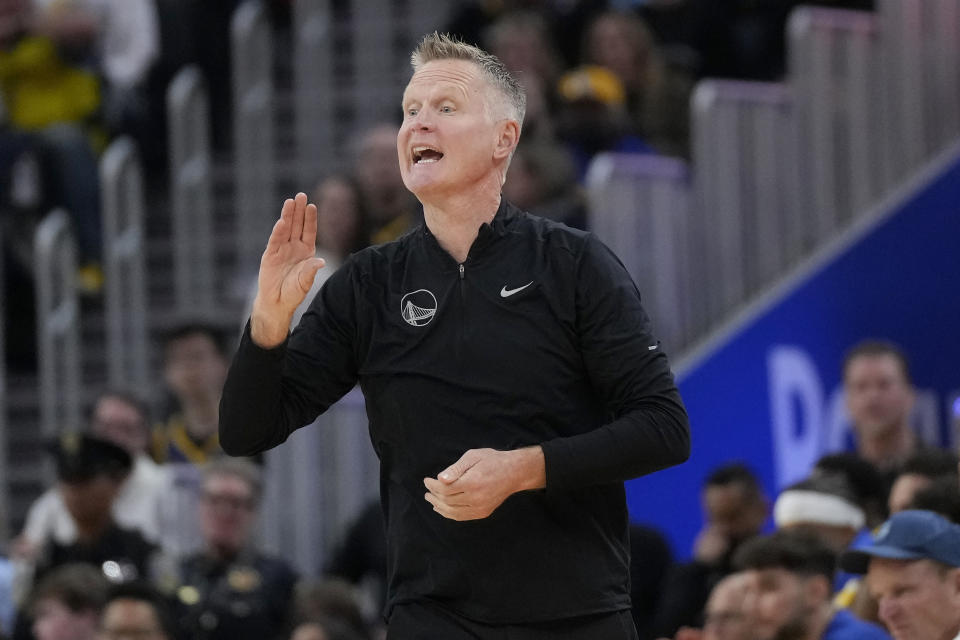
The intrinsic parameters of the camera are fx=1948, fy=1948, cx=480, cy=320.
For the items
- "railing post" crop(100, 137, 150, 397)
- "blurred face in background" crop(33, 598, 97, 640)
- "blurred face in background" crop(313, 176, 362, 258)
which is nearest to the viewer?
"blurred face in background" crop(33, 598, 97, 640)

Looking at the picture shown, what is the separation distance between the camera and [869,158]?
338 inches

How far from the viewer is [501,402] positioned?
358 centimetres

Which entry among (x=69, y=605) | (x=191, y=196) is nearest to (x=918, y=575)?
(x=69, y=605)

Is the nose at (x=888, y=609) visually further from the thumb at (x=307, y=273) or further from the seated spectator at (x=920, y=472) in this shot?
the thumb at (x=307, y=273)

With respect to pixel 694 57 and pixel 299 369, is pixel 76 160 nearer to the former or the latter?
pixel 694 57

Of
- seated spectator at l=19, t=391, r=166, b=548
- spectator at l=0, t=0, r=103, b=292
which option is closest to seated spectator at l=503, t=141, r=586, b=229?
seated spectator at l=19, t=391, r=166, b=548

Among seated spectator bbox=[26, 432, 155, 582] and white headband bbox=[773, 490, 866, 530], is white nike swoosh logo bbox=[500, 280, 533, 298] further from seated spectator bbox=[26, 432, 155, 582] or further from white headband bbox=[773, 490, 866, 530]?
seated spectator bbox=[26, 432, 155, 582]

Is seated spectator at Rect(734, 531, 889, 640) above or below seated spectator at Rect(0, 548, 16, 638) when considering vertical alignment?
above

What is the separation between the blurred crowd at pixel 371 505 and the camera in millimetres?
6141

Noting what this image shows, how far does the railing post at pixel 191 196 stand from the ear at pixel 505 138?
7357 mm

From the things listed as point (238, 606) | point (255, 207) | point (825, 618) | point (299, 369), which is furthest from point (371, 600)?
point (299, 369)

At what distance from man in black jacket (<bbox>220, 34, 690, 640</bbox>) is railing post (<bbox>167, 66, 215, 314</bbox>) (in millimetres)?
7385

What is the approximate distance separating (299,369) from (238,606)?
4.09 meters

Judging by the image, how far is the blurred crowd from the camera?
6141 mm
